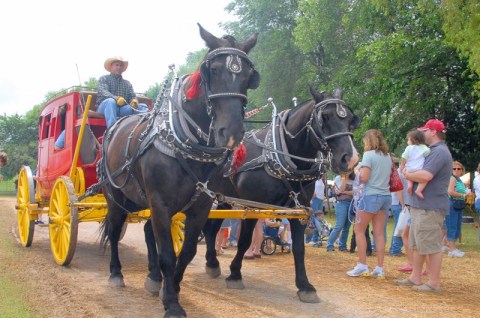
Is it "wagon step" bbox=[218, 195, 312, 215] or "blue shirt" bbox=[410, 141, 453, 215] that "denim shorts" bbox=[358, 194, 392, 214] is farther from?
"wagon step" bbox=[218, 195, 312, 215]

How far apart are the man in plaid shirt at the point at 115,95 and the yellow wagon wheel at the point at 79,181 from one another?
0.93 m

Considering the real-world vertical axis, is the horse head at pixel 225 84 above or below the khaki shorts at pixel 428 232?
above

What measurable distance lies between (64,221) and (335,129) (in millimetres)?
3836

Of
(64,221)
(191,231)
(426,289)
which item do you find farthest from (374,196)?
(64,221)

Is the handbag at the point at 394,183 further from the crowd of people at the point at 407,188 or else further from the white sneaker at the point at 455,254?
the white sneaker at the point at 455,254

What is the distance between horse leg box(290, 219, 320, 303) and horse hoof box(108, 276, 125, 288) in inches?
79.9

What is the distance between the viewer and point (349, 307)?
18.3 feet

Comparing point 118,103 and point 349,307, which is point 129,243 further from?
point 349,307

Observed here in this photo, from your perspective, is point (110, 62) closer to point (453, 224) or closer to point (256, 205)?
point (256, 205)

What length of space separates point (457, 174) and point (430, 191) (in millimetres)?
5441

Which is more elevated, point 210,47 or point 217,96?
point 210,47

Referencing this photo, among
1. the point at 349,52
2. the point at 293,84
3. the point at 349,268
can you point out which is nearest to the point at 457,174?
the point at 349,268

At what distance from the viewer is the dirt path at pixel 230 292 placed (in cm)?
529

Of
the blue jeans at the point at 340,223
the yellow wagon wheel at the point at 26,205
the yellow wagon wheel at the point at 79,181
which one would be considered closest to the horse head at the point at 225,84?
the yellow wagon wheel at the point at 79,181
